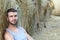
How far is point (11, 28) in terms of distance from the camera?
6.34 feet

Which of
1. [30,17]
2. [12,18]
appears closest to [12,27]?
[12,18]

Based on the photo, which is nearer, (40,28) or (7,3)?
(7,3)

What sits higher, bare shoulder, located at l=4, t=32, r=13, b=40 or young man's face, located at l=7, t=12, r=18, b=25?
young man's face, located at l=7, t=12, r=18, b=25

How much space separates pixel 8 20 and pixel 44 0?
3561 millimetres

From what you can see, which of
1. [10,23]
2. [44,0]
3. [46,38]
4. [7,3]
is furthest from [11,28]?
[44,0]

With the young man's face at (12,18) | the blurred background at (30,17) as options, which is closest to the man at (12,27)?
the young man's face at (12,18)

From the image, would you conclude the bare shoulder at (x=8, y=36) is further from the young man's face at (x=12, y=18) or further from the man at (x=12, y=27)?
the young man's face at (x=12, y=18)

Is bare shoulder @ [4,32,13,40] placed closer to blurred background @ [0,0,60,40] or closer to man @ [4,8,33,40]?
man @ [4,8,33,40]

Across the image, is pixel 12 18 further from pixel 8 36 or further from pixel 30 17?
pixel 30 17

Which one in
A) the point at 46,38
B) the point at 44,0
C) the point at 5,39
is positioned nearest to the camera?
the point at 5,39

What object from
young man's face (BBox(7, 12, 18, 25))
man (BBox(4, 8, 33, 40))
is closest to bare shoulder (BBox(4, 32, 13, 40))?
man (BBox(4, 8, 33, 40))

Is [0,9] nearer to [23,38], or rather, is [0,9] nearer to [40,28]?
[23,38]

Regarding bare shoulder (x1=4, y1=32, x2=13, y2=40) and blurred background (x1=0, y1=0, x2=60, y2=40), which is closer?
bare shoulder (x1=4, y1=32, x2=13, y2=40)

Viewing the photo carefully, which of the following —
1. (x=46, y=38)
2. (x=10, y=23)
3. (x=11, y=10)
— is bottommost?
(x=46, y=38)
